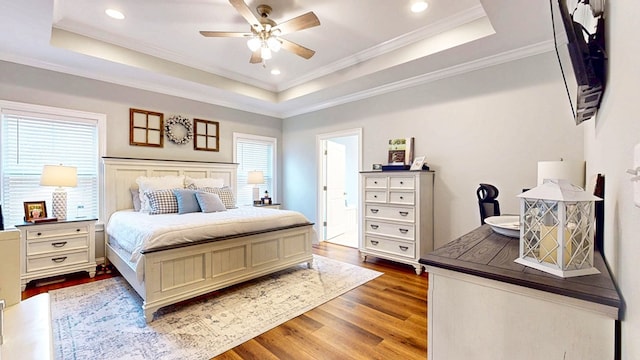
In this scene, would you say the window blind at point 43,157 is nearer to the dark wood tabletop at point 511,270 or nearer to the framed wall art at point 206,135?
the framed wall art at point 206,135

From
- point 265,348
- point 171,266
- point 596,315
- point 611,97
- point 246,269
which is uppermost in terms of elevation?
point 611,97

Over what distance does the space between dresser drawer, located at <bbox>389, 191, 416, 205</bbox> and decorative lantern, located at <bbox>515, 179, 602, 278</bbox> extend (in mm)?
2588

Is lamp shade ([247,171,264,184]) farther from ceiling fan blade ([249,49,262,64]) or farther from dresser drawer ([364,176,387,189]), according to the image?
ceiling fan blade ([249,49,262,64])

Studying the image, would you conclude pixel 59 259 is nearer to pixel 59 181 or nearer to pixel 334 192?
pixel 59 181

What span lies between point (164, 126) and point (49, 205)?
1.69 metres

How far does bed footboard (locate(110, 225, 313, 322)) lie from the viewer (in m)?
2.37

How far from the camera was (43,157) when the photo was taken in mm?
3400

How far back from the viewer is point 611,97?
2.74ft

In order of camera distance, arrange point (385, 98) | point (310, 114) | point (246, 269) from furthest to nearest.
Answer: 1. point (310, 114)
2. point (385, 98)
3. point (246, 269)

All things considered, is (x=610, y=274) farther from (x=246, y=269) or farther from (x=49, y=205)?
(x=49, y=205)

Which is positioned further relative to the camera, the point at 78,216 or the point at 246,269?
the point at 78,216

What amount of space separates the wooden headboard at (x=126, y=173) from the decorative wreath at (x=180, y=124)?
361mm

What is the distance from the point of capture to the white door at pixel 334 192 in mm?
5410

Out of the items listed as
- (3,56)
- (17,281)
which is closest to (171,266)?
(17,281)
